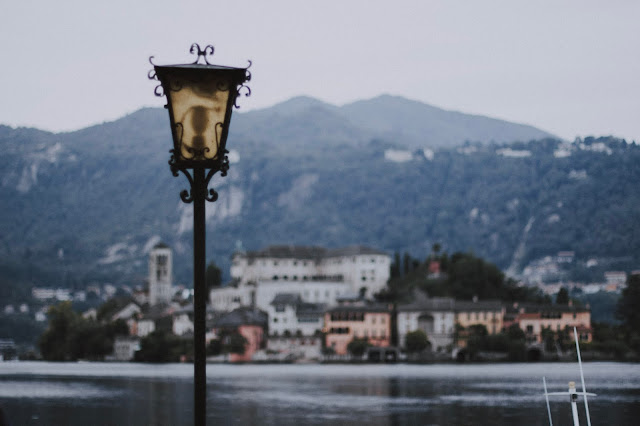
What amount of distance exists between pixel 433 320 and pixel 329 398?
7240 centimetres

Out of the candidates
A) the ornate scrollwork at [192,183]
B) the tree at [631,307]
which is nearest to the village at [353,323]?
the tree at [631,307]

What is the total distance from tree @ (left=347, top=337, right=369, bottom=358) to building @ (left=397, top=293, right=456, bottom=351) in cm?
541

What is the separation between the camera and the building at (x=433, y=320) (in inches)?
A: 6093

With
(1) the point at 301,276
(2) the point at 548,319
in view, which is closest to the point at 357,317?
(2) the point at 548,319

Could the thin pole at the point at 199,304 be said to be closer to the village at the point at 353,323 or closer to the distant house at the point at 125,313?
the village at the point at 353,323

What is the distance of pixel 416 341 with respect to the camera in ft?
505

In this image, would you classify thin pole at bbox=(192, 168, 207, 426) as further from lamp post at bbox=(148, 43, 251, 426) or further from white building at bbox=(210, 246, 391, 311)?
white building at bbox=(210, 246, 391, 311)

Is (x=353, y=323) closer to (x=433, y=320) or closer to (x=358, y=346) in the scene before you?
(x=358, y=346)

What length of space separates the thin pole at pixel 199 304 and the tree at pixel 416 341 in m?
145

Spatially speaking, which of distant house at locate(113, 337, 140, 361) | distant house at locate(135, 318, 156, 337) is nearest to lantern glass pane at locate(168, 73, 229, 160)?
distant house at locate(135, 318, 156, 337)

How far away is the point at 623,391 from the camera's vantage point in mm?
86688

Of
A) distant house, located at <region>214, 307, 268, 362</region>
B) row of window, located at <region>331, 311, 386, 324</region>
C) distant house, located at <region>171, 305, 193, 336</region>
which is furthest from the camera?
distant house, located at <region>171, 305, 193, 336</region>

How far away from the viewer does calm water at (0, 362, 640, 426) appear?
65.4 metres

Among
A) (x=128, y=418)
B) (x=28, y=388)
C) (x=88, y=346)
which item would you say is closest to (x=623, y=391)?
(x=128, y=418)
